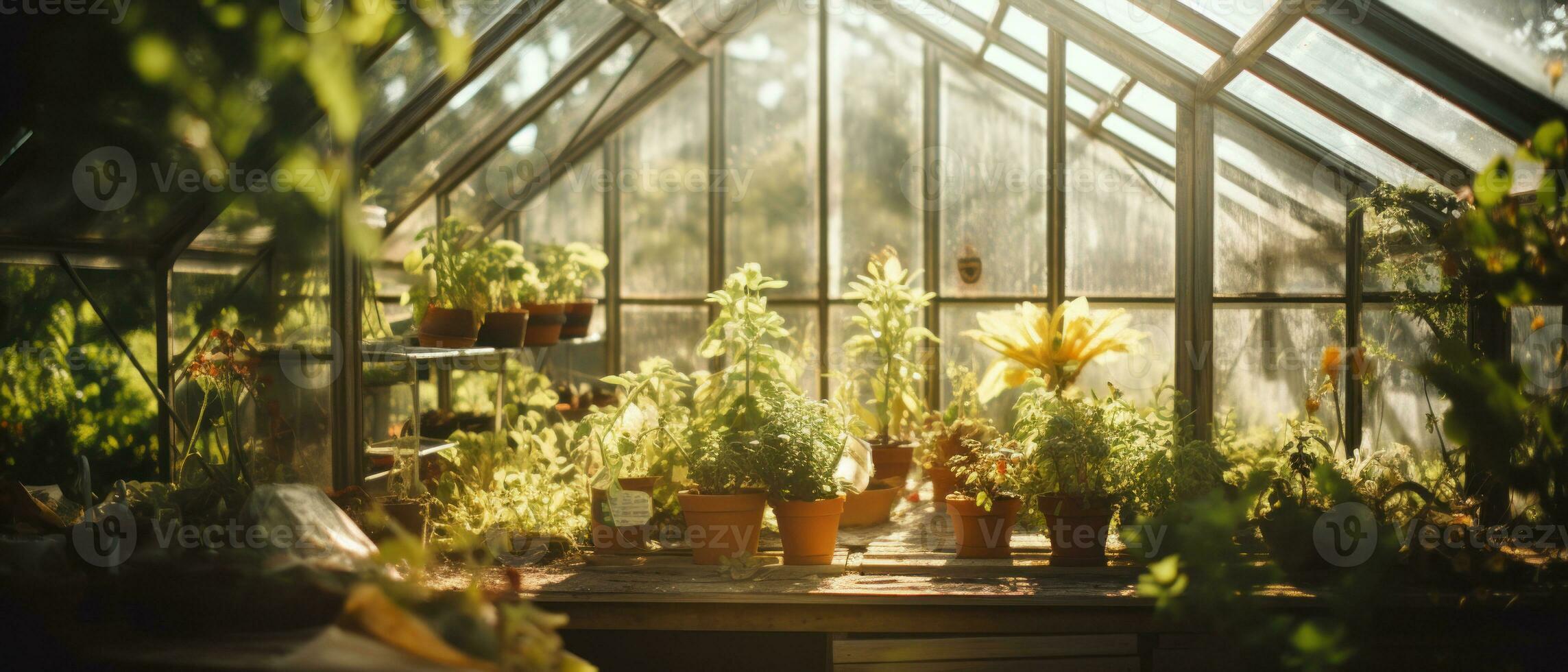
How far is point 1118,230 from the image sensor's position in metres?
6.22

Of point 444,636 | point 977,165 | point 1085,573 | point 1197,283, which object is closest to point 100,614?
point 444,636

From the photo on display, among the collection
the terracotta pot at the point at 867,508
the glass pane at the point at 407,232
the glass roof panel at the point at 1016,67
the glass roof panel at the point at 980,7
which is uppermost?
the glass roof panel at the point at 980,7

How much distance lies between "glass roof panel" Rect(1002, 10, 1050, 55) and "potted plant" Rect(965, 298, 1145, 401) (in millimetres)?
1842

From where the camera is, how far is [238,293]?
4.09 m

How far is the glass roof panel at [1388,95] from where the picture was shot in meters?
3.67

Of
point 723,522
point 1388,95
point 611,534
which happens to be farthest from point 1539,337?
point 611,534

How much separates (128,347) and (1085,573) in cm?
360

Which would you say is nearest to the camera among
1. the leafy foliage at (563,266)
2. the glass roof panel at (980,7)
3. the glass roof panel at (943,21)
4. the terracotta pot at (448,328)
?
the terracotta pot at (448,328)

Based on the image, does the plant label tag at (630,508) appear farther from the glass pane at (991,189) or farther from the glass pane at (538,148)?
the glass pane at (991,189)

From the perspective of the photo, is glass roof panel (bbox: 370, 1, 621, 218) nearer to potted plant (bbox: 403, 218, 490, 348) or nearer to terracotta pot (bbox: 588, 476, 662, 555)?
potted plant (bbox: 403, 218, 490, 348)

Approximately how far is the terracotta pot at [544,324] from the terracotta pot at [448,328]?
714mm

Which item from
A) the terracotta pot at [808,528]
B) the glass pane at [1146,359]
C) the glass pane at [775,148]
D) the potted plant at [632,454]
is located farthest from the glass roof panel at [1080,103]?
the terracotta pot at [808,528]

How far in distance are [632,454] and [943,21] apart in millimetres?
3734

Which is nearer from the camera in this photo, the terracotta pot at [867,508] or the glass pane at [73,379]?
the glass pane at [73,379]
